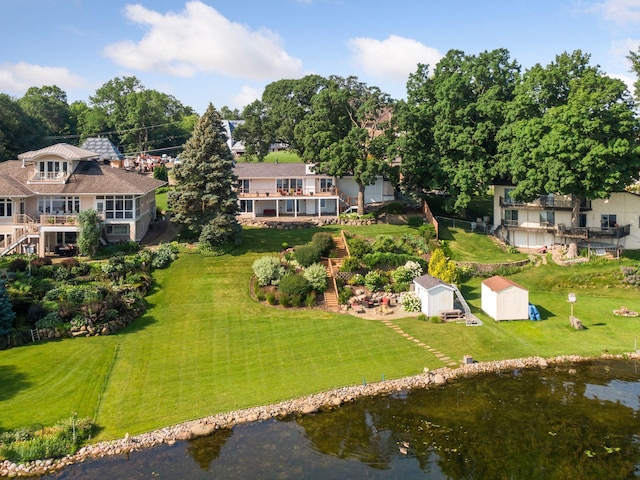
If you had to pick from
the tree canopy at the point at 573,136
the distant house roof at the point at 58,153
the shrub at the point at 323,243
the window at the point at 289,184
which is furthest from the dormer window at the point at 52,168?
the tree canopy at the point at 573,136

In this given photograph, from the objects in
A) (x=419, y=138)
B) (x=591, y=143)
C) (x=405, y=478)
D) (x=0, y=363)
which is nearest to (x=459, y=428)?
(x=405, y=478)

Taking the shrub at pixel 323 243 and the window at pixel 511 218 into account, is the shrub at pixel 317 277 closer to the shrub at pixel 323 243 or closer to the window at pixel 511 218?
the shrub at pixel 323 243

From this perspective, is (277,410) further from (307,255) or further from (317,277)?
A: (307,255)

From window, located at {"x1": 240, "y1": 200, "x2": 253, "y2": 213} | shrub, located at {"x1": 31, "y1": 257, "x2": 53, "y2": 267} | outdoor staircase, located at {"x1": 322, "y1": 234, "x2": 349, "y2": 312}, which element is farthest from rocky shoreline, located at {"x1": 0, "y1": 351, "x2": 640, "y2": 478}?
window, located at {"x1": 240, "y1": 200, "x2": 253, "y2": 213}

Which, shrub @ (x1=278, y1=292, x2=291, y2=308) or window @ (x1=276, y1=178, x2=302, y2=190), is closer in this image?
shrub @ (x1=278, y1=292, x2=291, y2=308)

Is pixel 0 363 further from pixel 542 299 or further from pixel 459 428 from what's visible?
pixel 542 299

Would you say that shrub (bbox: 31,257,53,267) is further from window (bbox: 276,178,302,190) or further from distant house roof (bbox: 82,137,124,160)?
distant house roof (bbox: 82,137,124,160)
